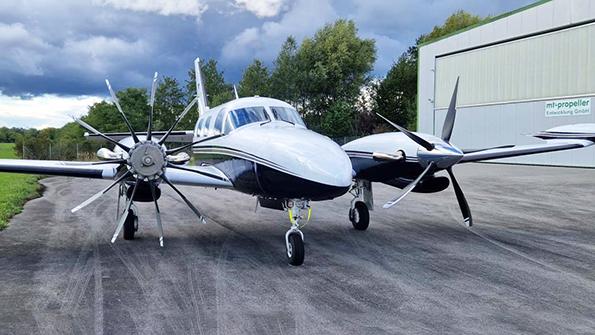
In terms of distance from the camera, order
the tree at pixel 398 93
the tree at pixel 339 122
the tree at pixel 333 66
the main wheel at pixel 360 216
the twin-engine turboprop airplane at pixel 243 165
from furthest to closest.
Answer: the tree at pixel 333 66, the tree at pixel 398 93, the tree at pixel 339 122, the main wheel at pixel 360 216, the twin-engine turboprop airplane at pixel 243 165

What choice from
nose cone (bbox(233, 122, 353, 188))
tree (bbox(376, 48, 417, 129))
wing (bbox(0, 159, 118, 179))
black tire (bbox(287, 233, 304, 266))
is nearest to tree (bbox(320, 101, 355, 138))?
tree (bbox(376, 48, 417, 129))

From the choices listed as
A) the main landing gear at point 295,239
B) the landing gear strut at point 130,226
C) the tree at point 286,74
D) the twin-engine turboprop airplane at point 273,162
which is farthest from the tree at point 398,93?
the main landing gear at point 295,239

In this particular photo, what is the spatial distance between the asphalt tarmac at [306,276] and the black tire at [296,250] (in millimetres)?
277

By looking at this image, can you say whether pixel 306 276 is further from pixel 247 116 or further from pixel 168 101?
pixel 168 101

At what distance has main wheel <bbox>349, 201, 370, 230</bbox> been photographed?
462 inches

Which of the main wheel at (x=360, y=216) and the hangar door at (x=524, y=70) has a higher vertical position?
the hangar door at (x=524, y=70)

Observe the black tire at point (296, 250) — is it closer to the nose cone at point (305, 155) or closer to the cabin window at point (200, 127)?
the nose cone at point (305, 155)

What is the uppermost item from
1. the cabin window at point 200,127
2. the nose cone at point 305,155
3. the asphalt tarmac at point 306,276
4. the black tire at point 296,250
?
the cabin window at point 200,127

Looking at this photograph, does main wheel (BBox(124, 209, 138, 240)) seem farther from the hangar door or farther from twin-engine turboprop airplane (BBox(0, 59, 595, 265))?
the hangar door

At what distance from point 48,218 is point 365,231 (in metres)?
8.23

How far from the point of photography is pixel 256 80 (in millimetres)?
Answer: 67375

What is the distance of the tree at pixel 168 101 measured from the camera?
71.1 m

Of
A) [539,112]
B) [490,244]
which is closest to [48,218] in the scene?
[490,244]

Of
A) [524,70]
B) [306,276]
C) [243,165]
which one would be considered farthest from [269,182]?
[524,70]
